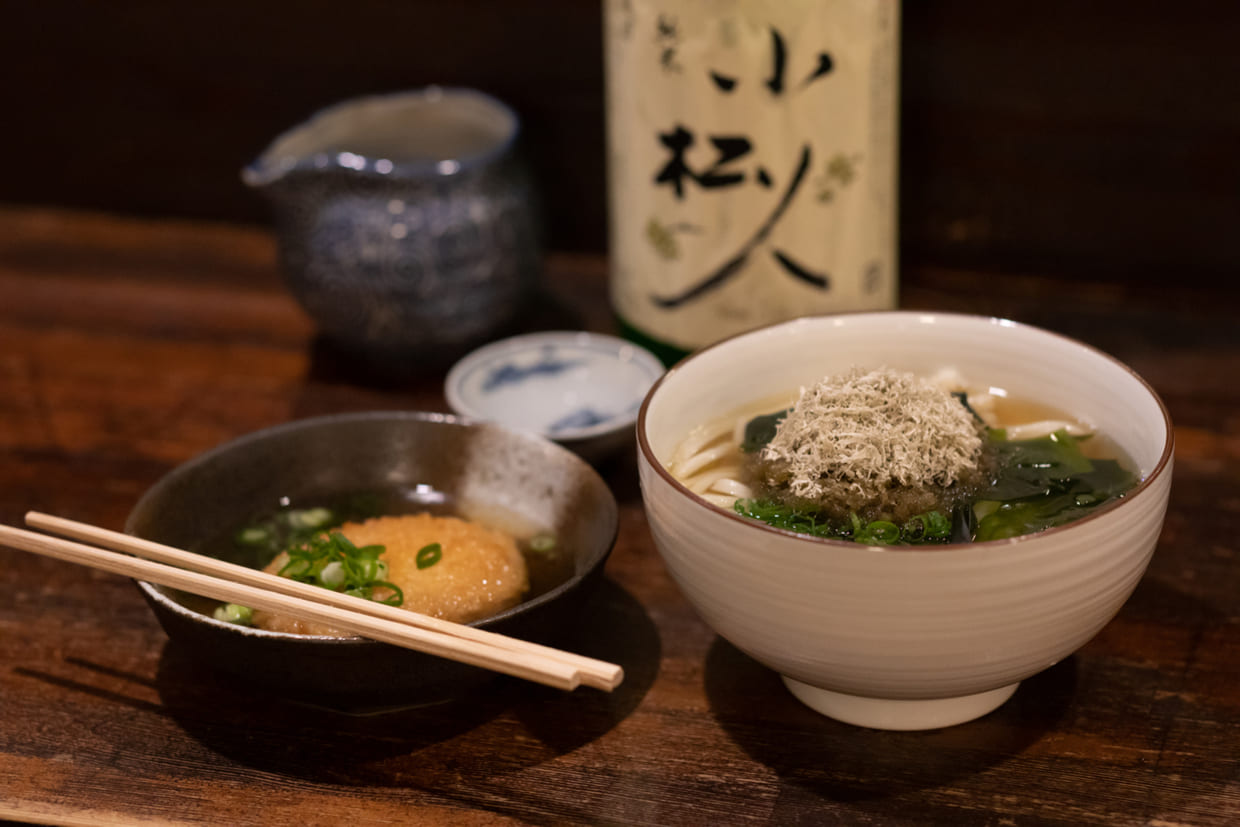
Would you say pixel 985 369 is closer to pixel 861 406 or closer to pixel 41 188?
pixel 861 406

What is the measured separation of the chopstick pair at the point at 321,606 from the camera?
83 centimetres

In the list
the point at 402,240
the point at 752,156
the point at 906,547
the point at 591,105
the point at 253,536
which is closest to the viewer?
the point at 906,547

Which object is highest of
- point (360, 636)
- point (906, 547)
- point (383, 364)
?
point (906, 547)

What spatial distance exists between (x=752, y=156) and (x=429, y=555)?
616 mm

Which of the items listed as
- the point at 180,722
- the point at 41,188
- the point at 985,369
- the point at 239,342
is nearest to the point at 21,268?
the point at 41,188

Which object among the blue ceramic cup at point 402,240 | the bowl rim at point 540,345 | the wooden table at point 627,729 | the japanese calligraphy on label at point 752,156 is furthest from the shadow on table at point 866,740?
the blue ceramic cup at point 402,240

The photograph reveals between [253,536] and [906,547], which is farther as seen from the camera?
[253,536]

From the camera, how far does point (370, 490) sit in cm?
127

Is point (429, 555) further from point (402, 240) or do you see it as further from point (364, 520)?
point (402, 240)

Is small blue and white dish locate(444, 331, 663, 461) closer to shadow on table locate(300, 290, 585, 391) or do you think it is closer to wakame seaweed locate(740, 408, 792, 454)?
shadow on table locate(300, 290, 585, 391)

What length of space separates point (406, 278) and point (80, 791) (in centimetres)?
80

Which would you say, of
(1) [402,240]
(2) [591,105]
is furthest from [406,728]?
(2) [591,105]

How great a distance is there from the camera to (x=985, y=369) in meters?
1.11

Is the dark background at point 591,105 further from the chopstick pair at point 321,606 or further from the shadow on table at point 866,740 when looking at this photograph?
the chopstick pair at point 321,606
